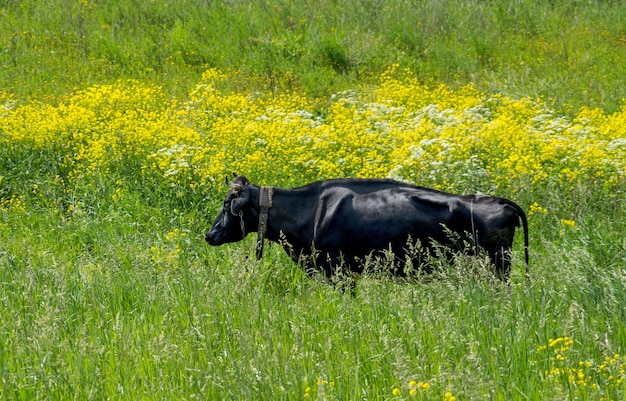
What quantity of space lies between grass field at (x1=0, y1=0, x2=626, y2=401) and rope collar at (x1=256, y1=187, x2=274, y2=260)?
18 centimetres

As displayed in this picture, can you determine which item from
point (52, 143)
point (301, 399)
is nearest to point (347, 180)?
point (301, 399)

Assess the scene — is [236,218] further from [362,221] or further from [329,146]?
[329,146]

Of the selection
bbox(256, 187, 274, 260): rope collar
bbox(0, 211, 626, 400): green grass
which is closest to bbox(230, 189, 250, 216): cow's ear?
bbox(256, 187, 274, 260): rope collar

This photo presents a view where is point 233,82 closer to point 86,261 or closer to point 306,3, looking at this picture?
point 306,3

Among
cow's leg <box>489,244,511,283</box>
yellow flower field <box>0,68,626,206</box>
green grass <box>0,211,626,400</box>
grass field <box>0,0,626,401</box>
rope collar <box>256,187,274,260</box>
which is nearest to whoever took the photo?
green grass <box>0,211,626,400</box>

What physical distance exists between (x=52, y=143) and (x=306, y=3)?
29.5 feet

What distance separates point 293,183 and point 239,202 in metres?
2.40

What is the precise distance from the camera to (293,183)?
9.52m

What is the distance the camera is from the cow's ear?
23.4 ft

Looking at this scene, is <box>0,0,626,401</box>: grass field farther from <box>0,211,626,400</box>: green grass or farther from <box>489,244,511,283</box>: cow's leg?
<box>489,244,511,283</box>: cow's leg

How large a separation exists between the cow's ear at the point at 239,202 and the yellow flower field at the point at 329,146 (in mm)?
A: 1916

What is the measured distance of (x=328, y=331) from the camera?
16.2 feet

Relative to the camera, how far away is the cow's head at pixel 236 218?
23.6ft

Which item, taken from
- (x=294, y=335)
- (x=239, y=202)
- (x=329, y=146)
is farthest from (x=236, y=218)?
(x=329, y=146)
